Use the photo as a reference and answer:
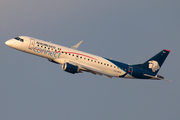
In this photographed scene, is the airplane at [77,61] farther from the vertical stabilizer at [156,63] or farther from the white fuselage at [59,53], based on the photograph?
the vertical stabilizer at [156,63]

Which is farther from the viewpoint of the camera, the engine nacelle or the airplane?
the airplane

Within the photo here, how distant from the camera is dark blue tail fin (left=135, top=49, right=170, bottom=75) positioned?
77.0m

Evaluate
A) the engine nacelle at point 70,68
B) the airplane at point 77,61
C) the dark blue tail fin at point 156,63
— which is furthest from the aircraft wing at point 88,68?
the dark blue tail fin at point 156,63

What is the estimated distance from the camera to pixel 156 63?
7719cm

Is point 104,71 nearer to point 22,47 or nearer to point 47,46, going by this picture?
point 47,46

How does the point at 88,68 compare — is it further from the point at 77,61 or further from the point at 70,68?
the point at 70,68

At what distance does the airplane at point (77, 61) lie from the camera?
2616 inches

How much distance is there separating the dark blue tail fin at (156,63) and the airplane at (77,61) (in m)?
0.28

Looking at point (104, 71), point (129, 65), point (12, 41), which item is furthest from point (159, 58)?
point (12, 41)

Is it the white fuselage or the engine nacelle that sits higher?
the white fuselage

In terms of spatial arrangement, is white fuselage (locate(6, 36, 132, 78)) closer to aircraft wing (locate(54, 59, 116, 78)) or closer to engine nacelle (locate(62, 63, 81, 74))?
aircraft wing (locate(54, 59, 116, 78))

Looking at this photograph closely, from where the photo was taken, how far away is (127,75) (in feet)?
246

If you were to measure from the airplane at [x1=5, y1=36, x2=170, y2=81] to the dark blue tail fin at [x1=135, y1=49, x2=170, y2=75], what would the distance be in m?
0.28

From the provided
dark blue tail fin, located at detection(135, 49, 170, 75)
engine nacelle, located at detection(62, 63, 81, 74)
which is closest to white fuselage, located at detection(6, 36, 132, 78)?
engine nacelle, located at detection(62, 63, 81, 74)
